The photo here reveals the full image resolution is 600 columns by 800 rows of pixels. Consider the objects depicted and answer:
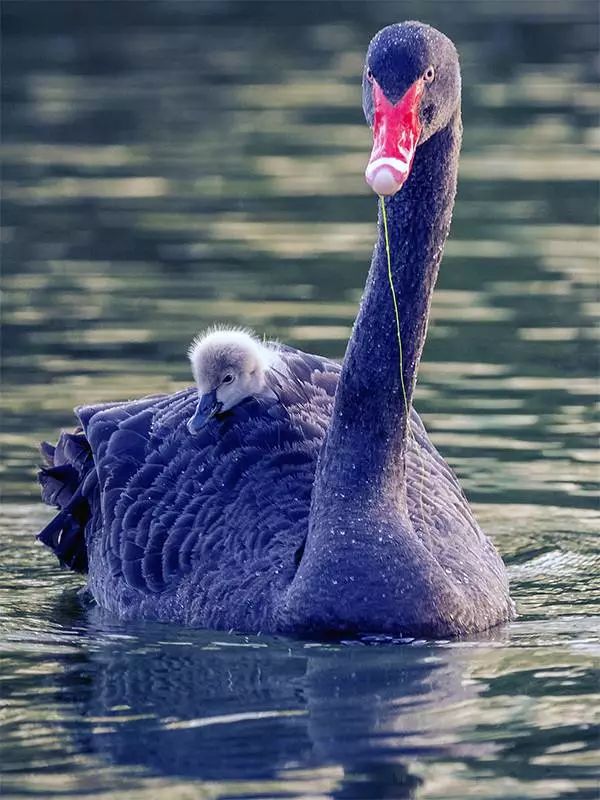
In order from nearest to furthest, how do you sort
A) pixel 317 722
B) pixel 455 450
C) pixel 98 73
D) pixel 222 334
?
pixel 317 722 < pixel 222 334 < pixel 455 450 < pixel 98 73

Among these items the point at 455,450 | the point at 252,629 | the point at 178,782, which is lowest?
the point at 178,782

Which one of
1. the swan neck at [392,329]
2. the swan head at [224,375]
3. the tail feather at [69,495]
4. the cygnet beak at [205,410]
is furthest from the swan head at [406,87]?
the tail feather at [69,495]

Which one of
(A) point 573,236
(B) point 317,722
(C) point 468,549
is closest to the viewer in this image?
(B) point 317,722

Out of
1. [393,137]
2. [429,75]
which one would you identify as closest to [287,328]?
[429,75]

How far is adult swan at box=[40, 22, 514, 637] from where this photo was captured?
23.5ft

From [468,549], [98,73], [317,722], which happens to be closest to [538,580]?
[468,549]

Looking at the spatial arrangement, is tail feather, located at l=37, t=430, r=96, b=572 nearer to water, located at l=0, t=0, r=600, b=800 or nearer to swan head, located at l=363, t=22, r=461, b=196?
water, located at l=0, t=0, r=600, b=800

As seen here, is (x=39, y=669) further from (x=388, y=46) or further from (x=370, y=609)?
(x=388, y=46)

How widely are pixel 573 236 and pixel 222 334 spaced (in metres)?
6.64

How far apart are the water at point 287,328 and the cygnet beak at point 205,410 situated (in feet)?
2.73

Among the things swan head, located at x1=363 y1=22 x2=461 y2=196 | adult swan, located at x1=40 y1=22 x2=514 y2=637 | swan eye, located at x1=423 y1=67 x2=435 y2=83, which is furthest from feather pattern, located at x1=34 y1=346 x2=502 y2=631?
swan eye, located at x1=423 y1=67 x2=435 y2=83

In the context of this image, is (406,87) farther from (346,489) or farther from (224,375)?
(224,375)

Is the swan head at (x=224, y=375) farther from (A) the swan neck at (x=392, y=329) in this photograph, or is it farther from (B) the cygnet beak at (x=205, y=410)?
(A) the swan neck at (x=392, y=329)

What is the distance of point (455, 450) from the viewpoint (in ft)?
33.0
